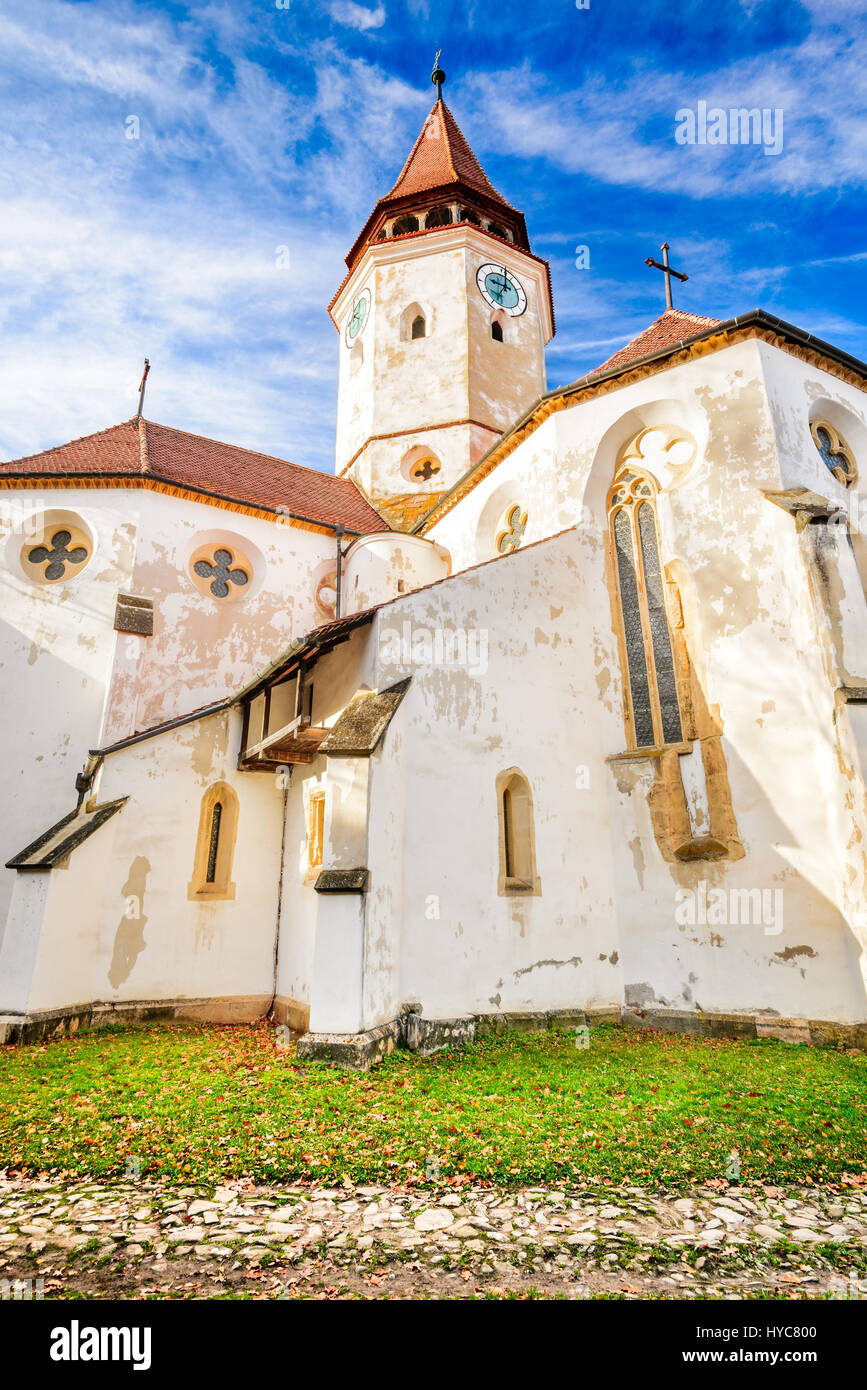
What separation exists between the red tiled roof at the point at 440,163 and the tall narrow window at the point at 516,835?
2014 cm

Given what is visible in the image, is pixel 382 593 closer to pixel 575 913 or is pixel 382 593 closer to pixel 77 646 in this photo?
pixel 77 646

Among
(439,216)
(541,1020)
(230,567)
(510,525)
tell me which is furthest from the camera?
(439,216)

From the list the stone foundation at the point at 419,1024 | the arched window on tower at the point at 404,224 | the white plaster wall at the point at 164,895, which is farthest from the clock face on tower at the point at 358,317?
the stone foundation at the point at 419,1024

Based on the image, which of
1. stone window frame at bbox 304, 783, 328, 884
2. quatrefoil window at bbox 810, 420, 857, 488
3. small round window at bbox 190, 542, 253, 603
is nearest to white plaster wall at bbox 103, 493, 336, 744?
small round window at bbox 190, 542, 253, 603

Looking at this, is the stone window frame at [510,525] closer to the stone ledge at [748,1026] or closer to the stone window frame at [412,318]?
the stone ledge at [748,1026]

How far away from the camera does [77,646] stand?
12.3m

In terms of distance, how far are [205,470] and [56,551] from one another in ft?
13.0

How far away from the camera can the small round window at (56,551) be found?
1277cm

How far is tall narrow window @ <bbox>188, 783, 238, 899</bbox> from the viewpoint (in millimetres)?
10242

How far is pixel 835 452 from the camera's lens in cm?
1019

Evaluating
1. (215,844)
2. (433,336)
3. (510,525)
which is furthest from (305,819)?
(433,336)

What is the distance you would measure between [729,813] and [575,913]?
232 centimetres

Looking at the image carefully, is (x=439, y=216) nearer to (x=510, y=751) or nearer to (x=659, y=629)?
(x=659, y=629)
